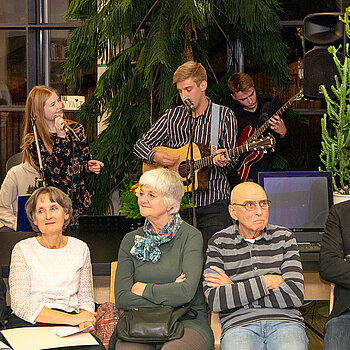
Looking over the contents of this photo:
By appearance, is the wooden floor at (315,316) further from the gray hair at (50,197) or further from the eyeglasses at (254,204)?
the gray hair at (50,197)

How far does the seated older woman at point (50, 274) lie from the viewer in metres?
3.09

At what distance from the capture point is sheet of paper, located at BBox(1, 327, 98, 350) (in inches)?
112

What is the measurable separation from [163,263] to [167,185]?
392 millimetres

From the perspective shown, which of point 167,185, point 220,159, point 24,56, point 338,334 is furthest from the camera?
point 24,56

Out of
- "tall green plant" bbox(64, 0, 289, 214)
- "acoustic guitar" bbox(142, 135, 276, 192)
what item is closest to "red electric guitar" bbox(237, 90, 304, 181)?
"tall green plant" bbox(64, 0, 289, 214)

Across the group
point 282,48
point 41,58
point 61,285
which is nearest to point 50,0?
point 41,58

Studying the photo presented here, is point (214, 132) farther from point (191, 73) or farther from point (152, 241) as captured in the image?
point (152, 241)

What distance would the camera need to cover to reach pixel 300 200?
12.2 ft

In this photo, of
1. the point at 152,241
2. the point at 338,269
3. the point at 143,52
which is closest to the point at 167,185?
→ the point at 152,241

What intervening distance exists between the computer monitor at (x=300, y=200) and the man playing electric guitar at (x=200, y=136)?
2.05 ft

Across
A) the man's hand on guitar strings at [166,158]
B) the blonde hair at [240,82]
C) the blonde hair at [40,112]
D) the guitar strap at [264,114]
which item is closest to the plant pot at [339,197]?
the man's hand on guitar strings at [166,158]

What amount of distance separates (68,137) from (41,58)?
2.70m

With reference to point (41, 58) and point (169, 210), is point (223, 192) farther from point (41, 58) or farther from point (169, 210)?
point (41, 58)

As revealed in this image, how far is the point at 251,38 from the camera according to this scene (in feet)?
17.3
